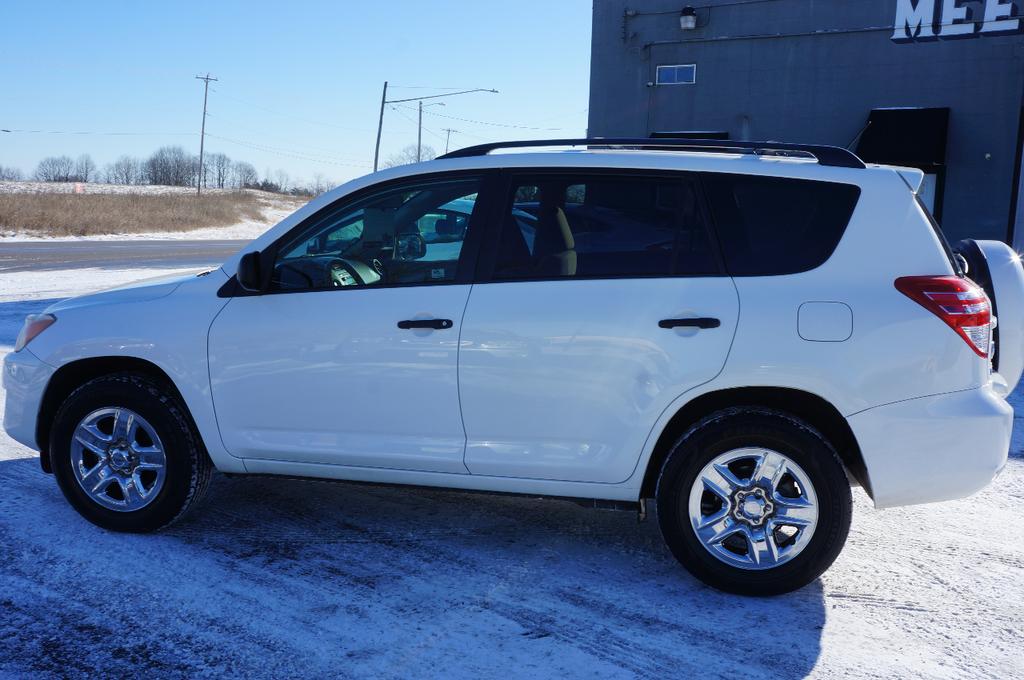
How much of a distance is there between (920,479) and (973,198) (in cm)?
1658

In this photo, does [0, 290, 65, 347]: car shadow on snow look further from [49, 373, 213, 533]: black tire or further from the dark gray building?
the dark gray building

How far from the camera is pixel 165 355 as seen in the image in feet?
14.9

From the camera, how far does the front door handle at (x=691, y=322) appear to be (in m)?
3.95

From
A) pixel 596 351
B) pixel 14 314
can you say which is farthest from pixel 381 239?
pixel 14 314

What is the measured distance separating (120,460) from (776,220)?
336 centimetres

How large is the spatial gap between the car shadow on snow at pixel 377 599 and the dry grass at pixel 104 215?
34.8 meters

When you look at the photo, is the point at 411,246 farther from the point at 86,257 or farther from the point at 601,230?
the point at 86,257

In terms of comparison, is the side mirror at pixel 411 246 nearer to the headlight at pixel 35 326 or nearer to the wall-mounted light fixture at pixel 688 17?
the headlight at pixel 35 326

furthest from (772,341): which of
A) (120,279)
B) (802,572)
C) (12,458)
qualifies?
(120,279)

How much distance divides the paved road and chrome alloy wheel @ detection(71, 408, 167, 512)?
16.4 metres

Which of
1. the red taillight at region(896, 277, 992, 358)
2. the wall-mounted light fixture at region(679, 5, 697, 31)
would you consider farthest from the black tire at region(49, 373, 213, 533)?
the wall-mounted light fixture at region(679, 5, 697, 31)

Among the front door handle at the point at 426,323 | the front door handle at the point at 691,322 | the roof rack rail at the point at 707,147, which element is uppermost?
the roof rack rail at the point at 707,147

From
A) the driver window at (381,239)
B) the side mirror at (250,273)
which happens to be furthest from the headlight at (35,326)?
the driver window at (381,239)

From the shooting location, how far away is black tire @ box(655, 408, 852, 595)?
3906 mm
